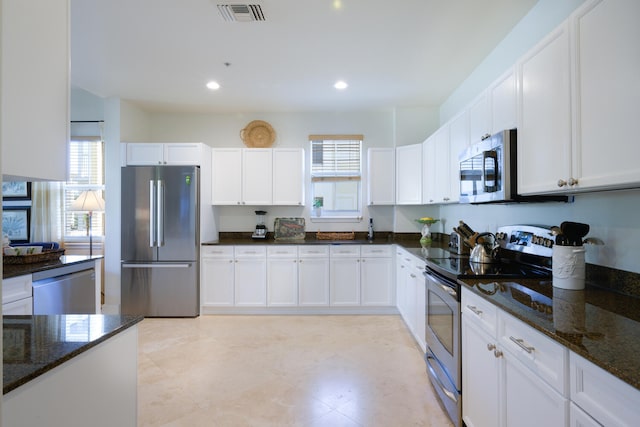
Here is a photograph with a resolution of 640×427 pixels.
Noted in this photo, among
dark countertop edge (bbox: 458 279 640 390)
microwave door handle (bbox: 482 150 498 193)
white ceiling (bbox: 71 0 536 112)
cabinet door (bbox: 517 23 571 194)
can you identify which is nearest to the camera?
dark countertop edge (bbox: 458 279 640 390)

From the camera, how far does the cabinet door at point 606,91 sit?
1.14 m

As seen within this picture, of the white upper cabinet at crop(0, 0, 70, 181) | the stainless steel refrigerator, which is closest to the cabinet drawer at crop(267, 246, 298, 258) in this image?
the stainless steel refrigerator

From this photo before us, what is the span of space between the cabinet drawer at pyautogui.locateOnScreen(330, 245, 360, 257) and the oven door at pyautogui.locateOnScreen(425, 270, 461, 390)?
1591 mm

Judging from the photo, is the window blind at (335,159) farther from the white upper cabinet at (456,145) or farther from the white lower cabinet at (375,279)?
the white upper cabinet at (456,145)

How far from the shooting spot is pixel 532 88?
170cm

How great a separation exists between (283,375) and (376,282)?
1.85m

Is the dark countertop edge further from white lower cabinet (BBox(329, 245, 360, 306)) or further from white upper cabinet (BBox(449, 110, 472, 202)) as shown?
white lower cabinet (BBox(329, 245, 360, 306))

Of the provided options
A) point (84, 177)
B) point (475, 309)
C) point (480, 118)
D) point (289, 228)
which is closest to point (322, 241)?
point (289, 228)

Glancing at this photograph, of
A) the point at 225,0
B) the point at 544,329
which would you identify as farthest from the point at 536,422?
the point at 225,0

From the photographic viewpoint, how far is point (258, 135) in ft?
14.9

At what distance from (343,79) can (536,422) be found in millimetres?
3271

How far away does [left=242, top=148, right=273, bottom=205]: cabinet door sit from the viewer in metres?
4.28

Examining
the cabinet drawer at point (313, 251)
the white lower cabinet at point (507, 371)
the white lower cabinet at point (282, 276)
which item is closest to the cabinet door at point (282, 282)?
the white lower cabinet at point (282, 276)

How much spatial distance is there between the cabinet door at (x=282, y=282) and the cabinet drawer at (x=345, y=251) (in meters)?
0.51
